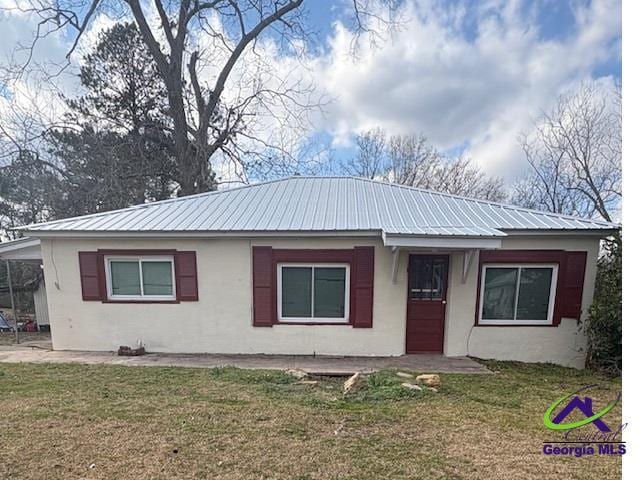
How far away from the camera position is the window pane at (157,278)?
645 centimetres

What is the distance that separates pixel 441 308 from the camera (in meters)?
6.20

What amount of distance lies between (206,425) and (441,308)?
4.72 metres

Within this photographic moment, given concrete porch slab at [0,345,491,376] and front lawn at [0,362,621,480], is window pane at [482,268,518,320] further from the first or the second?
front lawn at [0,362,621,480]

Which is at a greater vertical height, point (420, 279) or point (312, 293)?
point (420, 279)

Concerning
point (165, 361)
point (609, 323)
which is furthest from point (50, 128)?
point (609, 323)

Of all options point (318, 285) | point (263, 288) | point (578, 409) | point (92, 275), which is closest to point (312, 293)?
point (318, 285)

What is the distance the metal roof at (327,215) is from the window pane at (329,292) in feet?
3.14

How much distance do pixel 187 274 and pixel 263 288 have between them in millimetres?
1590

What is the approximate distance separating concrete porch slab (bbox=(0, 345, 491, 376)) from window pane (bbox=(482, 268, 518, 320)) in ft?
3.57

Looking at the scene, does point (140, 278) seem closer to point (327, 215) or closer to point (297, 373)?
point (297, 373)

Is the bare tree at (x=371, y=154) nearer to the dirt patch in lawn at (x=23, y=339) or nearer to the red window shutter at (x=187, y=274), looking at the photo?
the red window shutter at (x=187, y=274)

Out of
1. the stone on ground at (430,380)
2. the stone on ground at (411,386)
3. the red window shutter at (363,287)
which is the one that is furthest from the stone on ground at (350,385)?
the red window shutter at (363,287)

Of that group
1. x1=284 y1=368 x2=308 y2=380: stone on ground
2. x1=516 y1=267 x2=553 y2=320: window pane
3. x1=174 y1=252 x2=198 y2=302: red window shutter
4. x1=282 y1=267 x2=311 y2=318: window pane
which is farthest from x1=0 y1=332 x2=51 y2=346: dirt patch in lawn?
x1=516 y1=267 x2=553 y2=320: window pane

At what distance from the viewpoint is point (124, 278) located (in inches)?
257
